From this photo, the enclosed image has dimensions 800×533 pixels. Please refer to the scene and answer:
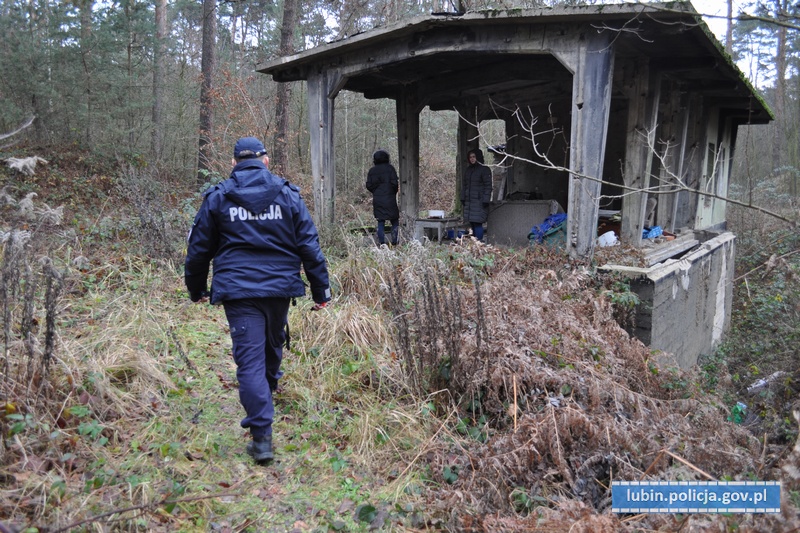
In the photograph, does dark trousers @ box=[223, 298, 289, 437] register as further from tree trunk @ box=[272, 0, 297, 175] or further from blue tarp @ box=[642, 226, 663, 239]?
tree trunk @ box=[272, 0, 297, 175]

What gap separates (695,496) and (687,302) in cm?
546

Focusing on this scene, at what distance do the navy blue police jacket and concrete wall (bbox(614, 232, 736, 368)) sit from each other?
3.31 meters

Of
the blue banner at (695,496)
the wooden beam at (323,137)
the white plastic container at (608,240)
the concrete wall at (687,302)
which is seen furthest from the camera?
the wooden beam at (323,137)

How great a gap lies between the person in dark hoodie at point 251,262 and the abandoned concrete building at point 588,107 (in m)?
1.94

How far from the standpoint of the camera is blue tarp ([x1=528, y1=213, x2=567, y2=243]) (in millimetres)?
8898

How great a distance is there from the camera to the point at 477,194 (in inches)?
389

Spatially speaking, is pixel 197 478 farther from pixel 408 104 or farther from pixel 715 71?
pixel 715 71

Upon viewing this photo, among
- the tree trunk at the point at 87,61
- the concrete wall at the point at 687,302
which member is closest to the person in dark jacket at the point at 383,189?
the concrete wall at the point at 687,302

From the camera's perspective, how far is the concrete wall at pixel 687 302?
20.3ft

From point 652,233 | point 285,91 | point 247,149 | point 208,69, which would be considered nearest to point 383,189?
point 652,233

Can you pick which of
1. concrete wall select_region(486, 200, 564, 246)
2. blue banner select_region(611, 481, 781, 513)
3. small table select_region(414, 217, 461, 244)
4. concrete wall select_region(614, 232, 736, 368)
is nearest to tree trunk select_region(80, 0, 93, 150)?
small table select_region(414, 217, 461, 244)

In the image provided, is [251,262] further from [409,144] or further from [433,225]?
[409,144]

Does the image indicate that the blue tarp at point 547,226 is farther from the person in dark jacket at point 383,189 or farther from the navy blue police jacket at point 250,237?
the navy blue police jacket at point 250,237

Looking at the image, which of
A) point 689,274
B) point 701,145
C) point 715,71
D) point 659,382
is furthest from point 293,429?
point 701,145
